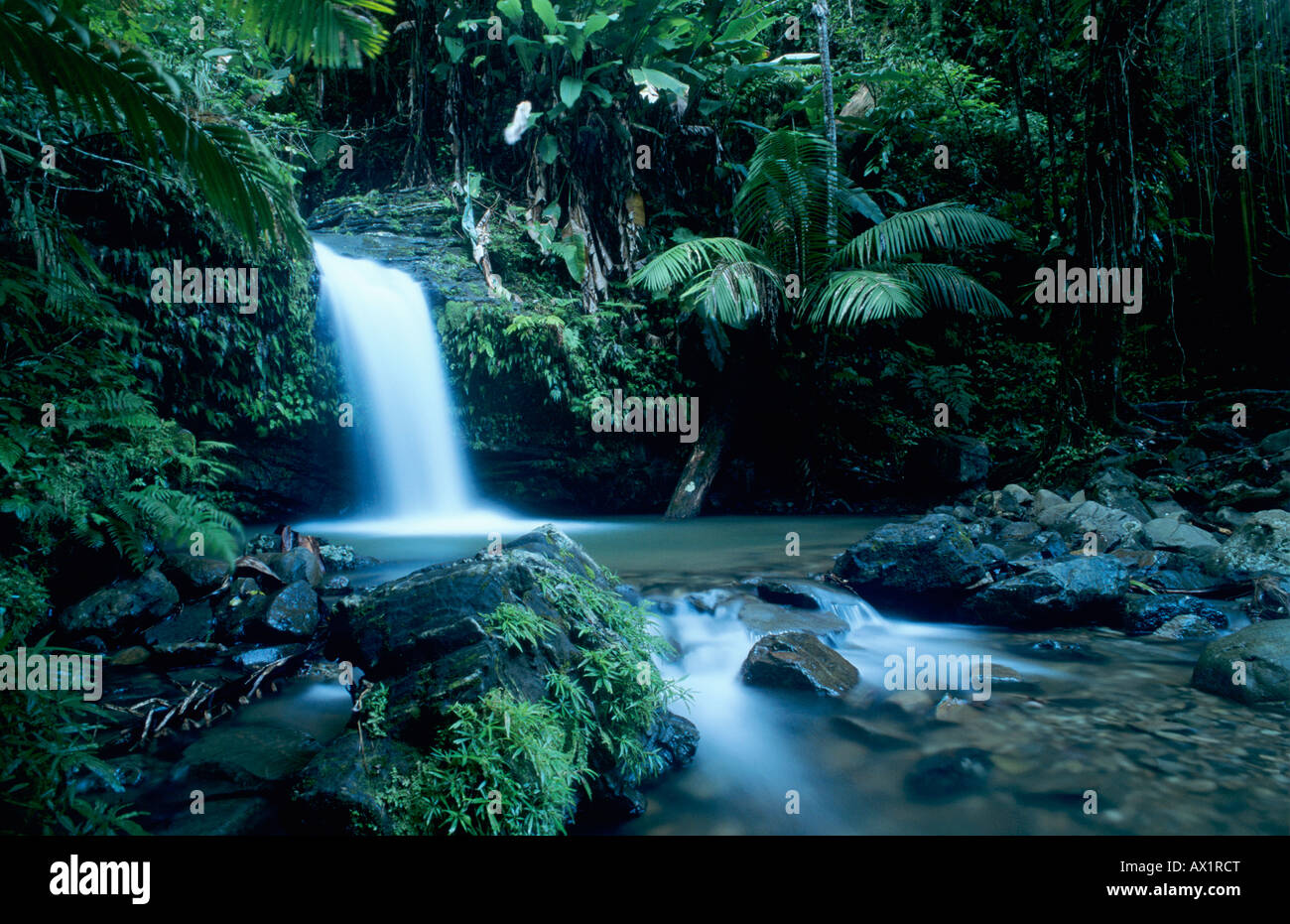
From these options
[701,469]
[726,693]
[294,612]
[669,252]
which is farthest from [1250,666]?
[669,252]

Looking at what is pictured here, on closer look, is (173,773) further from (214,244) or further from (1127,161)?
(1127,161)

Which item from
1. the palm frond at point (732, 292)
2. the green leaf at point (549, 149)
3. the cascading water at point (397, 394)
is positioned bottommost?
the cascading water at point (397, 394)

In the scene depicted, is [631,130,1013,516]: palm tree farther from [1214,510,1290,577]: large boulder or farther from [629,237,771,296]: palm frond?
[1214,510,1290,577]: large boulder

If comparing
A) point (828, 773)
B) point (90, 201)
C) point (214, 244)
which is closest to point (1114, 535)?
point (828, 773)

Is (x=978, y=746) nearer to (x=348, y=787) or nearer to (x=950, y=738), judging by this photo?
(x=950, y=738)

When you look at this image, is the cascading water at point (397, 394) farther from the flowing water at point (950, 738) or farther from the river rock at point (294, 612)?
the river rock at point (294, 612)

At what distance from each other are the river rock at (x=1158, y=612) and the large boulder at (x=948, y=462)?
14.9 feet

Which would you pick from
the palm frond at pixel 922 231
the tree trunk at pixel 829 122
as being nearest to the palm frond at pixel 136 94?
the palm frond at pixel 922 231

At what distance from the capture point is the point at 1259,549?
488 centimetres

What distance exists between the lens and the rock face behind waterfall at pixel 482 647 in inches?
89.7

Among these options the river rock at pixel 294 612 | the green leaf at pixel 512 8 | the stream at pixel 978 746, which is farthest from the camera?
the green leaf at pixel 512 8
